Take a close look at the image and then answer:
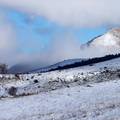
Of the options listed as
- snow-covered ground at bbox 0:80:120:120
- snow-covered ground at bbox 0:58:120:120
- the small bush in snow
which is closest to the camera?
snow-covered ground at bbox 0:80:120:120

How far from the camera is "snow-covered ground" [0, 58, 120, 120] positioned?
105 ft

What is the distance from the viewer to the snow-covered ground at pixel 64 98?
31.9 metres

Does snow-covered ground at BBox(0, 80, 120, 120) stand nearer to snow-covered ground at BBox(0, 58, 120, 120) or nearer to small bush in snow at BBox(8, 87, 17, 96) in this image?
snow-covered ground at BBox(0, 58, 120, 120)

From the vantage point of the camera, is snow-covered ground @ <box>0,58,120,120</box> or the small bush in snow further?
the small bush in snow

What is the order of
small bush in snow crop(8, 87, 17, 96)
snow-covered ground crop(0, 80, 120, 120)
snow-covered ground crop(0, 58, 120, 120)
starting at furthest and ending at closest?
1. small bush in snow crop(8, 87, 17, 96)
2. snow-covered ground crop(0, 58, 120, 120)
3. snow-covered ground crop(0, 80, 120, 120)

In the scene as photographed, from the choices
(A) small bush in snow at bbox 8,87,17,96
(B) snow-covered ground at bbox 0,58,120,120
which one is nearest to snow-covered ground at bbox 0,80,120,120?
(B) snow-covered ground at bbox 0,58,120,120

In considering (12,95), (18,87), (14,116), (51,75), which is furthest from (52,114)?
(51,75)

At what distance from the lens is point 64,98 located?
3969 cm

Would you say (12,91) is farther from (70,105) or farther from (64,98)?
(70,105)

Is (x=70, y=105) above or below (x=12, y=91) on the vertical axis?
below

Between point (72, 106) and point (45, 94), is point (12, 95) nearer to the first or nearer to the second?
point (45, 94)

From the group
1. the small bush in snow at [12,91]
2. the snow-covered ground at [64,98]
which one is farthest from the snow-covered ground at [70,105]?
the small bush in snow at [12,91]

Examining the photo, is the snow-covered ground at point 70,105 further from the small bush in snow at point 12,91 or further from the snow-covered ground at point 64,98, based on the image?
the small bush in snow at point 12,91


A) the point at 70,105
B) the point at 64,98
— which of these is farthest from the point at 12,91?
the point at 70,105
